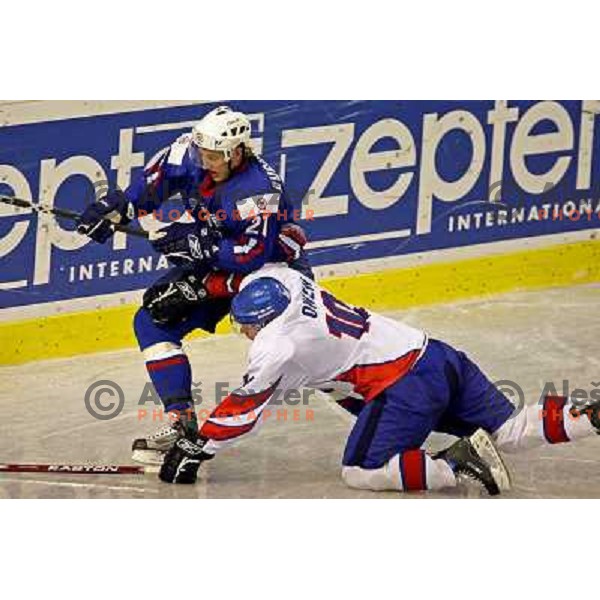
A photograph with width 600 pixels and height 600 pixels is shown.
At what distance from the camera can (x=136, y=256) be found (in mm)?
6223

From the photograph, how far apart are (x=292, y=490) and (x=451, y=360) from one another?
572 mm

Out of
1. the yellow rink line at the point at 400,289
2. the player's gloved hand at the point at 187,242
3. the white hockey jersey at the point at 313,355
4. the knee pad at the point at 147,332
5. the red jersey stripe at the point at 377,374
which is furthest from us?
the yellow rink line at the point at 400,289

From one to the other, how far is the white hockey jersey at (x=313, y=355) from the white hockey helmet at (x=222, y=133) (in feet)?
1.19

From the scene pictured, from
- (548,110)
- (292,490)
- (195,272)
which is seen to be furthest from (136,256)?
(548,110)

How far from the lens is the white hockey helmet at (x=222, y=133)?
19.4ft

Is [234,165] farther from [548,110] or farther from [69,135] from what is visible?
[548,110]

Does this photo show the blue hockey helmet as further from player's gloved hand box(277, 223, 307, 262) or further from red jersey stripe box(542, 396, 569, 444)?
red jersey stripe box(542, 396, 569, 444)

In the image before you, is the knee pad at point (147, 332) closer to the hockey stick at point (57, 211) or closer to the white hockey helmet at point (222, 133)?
the hockey stick at point (57, 211)

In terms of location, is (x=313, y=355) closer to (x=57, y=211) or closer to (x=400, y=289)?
(x=400, y=289)

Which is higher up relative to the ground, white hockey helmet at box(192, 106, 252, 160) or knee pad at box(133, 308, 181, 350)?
white hockey helmet at box(192, 106, 252, 160)

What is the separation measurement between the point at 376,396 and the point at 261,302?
16.7 inches

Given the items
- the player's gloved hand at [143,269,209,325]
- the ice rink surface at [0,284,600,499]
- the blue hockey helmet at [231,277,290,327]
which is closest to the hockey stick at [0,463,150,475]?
the ice rink surface at [0,284,600,499]

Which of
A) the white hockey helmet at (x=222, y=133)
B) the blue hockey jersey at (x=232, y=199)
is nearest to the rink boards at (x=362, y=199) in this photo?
the blue hockey jersey at (x=232, y=199)

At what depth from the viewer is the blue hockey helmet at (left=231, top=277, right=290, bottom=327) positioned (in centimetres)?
572
